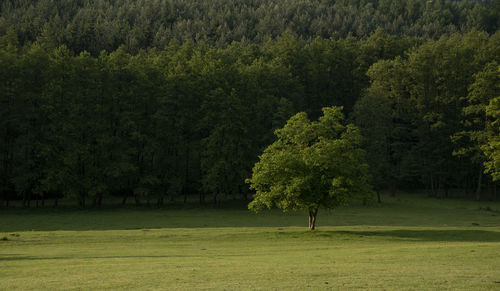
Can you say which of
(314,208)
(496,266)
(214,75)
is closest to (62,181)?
(214,75)

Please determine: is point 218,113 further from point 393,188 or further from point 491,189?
point 491,189

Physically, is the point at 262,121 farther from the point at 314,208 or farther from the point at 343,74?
the point at 314,208

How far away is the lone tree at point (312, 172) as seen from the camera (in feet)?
134

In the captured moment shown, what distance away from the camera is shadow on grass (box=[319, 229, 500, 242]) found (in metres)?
36.5

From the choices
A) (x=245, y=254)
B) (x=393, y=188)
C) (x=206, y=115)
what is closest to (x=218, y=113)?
(x=206, y=115)

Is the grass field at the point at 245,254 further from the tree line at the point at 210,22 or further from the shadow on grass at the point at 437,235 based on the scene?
the tree line at the point at 210,22

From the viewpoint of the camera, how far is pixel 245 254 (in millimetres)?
27672

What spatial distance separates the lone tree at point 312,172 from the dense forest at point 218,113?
14.9 m

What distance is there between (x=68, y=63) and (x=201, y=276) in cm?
5734

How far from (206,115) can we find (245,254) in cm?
4552

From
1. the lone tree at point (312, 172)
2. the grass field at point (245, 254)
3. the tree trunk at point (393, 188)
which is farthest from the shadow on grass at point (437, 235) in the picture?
the tree trunk at point (393, 188)

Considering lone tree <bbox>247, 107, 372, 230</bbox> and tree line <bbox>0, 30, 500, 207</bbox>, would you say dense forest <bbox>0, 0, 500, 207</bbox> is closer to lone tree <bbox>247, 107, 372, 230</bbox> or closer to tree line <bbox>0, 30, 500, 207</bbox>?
tree line <bbox>0, 30, 500, 207</bbox>

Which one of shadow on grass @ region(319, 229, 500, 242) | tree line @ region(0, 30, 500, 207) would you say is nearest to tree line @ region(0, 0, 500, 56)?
tree line @ region(0, 30, 500, 207)

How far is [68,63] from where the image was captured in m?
68.2
